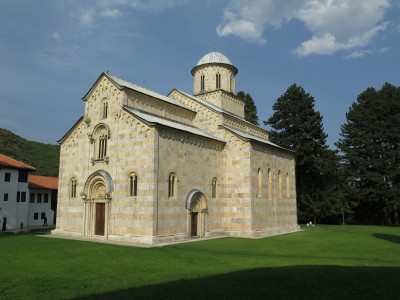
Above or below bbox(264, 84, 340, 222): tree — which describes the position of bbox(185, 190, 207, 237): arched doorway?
below

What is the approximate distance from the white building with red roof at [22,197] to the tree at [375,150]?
41299 millimetres

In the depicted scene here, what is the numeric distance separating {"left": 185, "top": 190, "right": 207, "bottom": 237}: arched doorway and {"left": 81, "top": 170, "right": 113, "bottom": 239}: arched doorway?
6106mm

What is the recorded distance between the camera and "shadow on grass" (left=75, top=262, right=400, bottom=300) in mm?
9797

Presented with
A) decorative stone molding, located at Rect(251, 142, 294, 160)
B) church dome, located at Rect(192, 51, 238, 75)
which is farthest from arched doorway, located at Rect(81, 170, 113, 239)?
church dome, located at Rect(192, 51, 238, 75)

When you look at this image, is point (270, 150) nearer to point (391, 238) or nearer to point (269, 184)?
point (269, 184)

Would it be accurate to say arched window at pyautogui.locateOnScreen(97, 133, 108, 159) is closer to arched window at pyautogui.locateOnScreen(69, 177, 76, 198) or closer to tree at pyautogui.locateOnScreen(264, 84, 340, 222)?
arched window at pyautogui.locateOnScreen(69, 177, 76, 198)

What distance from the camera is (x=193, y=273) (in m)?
12.9

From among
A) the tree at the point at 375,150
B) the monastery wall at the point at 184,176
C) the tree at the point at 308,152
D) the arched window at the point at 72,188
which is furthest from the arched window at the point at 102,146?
the tree at the point at 375,150

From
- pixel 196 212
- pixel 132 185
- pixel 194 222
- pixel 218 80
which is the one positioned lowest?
pixel 194 222

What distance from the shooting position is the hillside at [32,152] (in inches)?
2707

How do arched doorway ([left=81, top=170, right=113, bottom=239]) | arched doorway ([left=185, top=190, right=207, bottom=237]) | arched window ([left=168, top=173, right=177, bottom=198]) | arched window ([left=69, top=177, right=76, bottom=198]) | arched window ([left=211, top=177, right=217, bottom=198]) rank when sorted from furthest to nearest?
arched window ([left=69, top=177, right=76, bottom=198]) → arched window ([left=211, top=177, right=217, bottom=198]) → arched doorway ([left=81, top=170, right=113, bottom=239]) → arched doorway ([left=185, top=190, right=207, bottom=237]) → arched window ([left=168, top=173, right=177, bottom=198])

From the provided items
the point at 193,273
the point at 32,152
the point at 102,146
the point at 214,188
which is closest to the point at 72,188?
the point at 102,146

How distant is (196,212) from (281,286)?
16.1 m

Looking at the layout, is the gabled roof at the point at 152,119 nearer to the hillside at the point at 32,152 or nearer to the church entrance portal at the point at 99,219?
the church entrance portal at the point at 99,219
